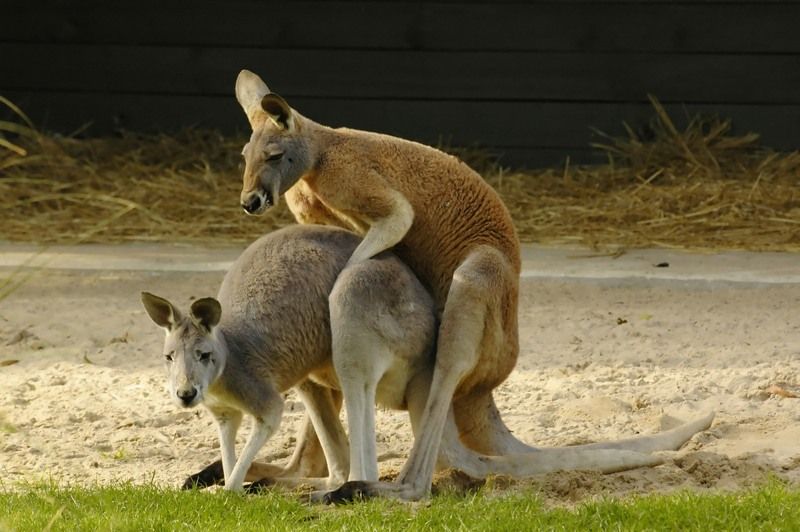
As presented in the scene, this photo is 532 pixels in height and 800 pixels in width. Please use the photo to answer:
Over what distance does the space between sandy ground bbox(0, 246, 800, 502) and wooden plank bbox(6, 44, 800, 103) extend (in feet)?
7.69

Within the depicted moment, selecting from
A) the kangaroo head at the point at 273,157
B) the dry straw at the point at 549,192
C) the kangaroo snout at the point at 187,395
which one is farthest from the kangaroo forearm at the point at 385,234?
the dry straw at the point at 549,192

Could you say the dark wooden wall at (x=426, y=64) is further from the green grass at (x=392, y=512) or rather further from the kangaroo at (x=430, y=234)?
the green grass at (x=392, y=512)

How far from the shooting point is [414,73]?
10500mm

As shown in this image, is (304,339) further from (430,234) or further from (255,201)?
(430,234)

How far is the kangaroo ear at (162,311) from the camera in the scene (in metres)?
4.68

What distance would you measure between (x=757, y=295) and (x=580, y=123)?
3319 mm

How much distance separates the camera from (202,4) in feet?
35.1

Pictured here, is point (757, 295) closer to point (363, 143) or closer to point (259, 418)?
point (363, 143)

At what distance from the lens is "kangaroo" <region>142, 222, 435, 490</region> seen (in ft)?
15.5

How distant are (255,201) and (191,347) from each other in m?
0.60

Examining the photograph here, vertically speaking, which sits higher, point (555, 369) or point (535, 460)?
point (555, 369)

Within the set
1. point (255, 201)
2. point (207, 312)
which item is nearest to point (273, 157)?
point (255, 201)

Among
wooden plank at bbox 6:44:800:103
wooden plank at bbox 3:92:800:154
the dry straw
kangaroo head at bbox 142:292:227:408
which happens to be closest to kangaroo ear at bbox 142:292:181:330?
kangaroo head at bbox 142:292:227:408

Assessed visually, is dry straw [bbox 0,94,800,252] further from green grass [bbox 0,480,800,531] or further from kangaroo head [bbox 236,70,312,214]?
green grass [bbox 0,480,800,531]
